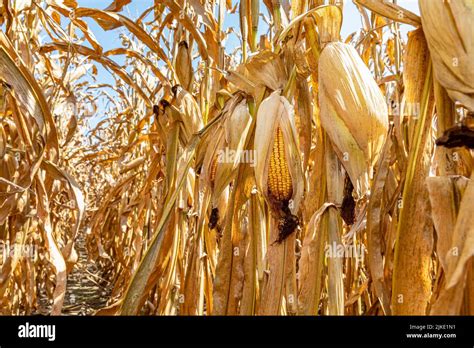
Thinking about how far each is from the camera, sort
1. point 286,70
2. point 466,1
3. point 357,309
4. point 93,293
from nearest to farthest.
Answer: point 466,1
point 286,70
point 357,309
point 93,293

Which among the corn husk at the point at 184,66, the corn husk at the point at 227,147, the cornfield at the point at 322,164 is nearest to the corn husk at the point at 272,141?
the cornfield at the point at 322,164

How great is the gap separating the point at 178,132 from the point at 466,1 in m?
0.71

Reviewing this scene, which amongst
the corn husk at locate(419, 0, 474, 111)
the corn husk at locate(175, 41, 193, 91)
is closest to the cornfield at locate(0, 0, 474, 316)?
the corn husk at locate(419, 0, 474, 111)

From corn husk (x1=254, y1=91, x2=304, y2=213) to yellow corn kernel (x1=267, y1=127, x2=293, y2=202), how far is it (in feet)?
0.03

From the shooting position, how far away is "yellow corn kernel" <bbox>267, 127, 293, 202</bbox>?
2.08ft

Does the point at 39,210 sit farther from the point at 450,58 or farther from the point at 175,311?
the point at 450,58

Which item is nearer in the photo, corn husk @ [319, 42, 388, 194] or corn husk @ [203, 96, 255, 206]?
corn husk @ [319, 42, 388, 194]

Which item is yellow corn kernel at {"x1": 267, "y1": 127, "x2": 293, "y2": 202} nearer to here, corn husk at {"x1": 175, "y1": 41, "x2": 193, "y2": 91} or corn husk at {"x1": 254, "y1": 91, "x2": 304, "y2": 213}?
corn husk at {"x1": 254, "y1": 91, "x2": 304, "y2": 213}

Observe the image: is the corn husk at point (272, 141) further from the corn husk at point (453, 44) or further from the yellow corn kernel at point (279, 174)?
the corn husk at point (453, 44)

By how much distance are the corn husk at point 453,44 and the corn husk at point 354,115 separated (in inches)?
3.6

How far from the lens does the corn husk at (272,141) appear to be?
2.04ft

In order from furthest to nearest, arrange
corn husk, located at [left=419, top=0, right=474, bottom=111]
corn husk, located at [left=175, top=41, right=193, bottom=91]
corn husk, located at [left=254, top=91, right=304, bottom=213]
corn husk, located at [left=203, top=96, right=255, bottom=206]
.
→ corn husk, located at [left=175, top=41, right=193, bottom=91], corn husk, located at [left=203, top=96, right=255, bottom=206], corn husk, located at [left=254, top=91, right=304, bottom=213], corn husk, located at [left=419, top=0, right=474, bottom=111]
